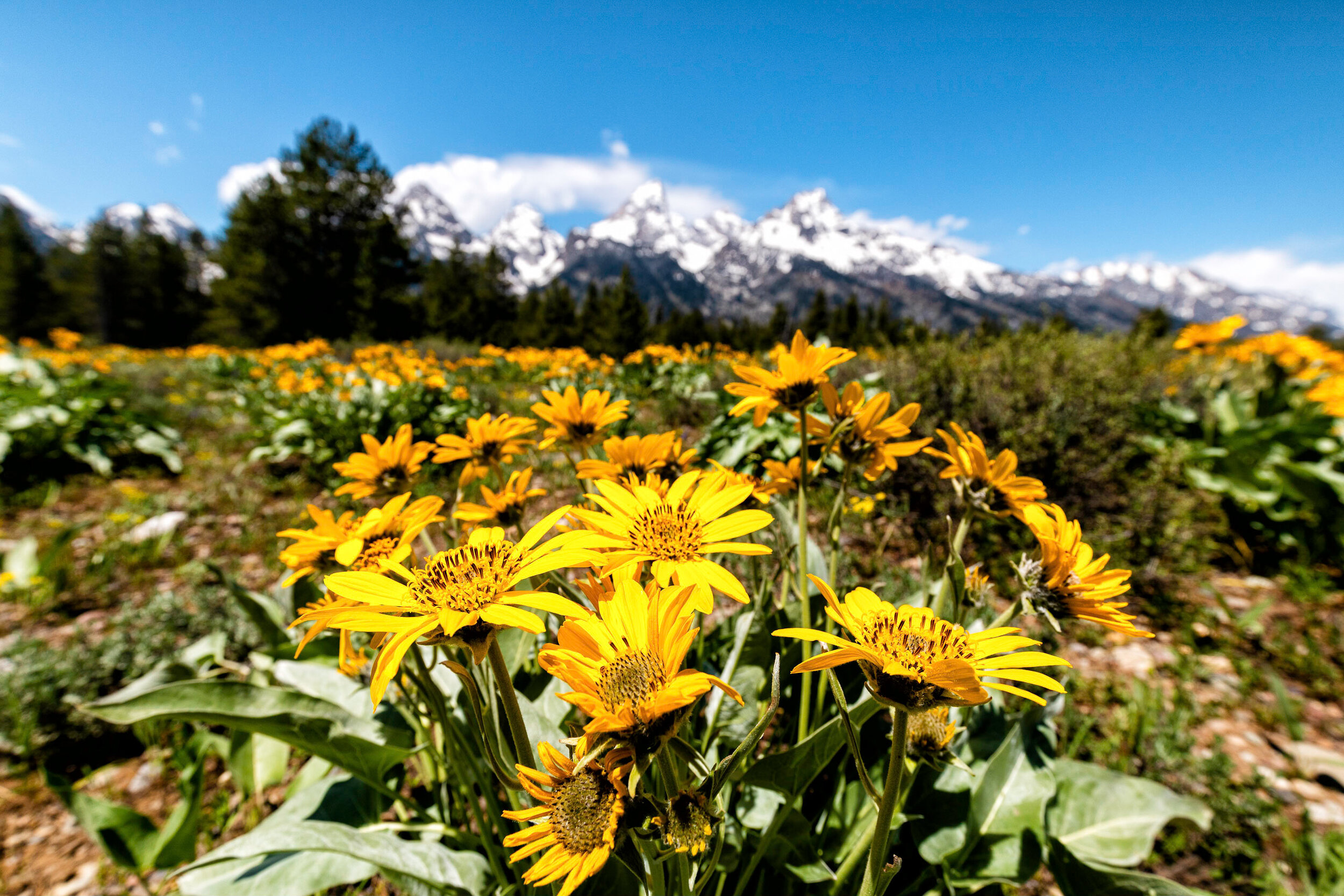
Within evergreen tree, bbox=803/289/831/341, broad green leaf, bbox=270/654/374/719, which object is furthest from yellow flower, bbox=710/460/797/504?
evergreen tree, bbox=803/289/831/341

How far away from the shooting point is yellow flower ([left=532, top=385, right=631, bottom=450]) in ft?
4.86

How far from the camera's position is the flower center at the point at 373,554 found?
103 centimetres

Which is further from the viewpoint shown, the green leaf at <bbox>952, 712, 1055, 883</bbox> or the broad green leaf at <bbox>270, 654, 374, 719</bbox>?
the broad green leaf at <bbox>270, 654, 374, 719</bbox>

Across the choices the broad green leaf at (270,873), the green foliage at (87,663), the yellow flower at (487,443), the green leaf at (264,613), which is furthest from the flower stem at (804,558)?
the green foliage at (87,663)

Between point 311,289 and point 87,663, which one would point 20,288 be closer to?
point 311,289

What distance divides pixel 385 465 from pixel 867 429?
50.6 inches

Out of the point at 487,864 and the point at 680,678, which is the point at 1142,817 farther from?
the point at 487,864

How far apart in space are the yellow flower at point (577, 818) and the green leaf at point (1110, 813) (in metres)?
1.25

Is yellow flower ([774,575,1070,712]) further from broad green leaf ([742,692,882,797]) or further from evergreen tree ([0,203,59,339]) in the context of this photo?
evergreen tree ([0,203,59,339])

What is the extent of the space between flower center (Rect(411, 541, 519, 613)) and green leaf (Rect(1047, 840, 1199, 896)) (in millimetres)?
1438

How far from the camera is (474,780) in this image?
1301 millimetres

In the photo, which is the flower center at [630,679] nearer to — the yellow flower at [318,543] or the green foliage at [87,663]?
the yellow flower at [318,543]

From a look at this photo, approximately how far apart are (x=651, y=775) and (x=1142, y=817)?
4.36 feet

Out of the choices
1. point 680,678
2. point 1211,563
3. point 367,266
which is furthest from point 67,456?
point 367,266
